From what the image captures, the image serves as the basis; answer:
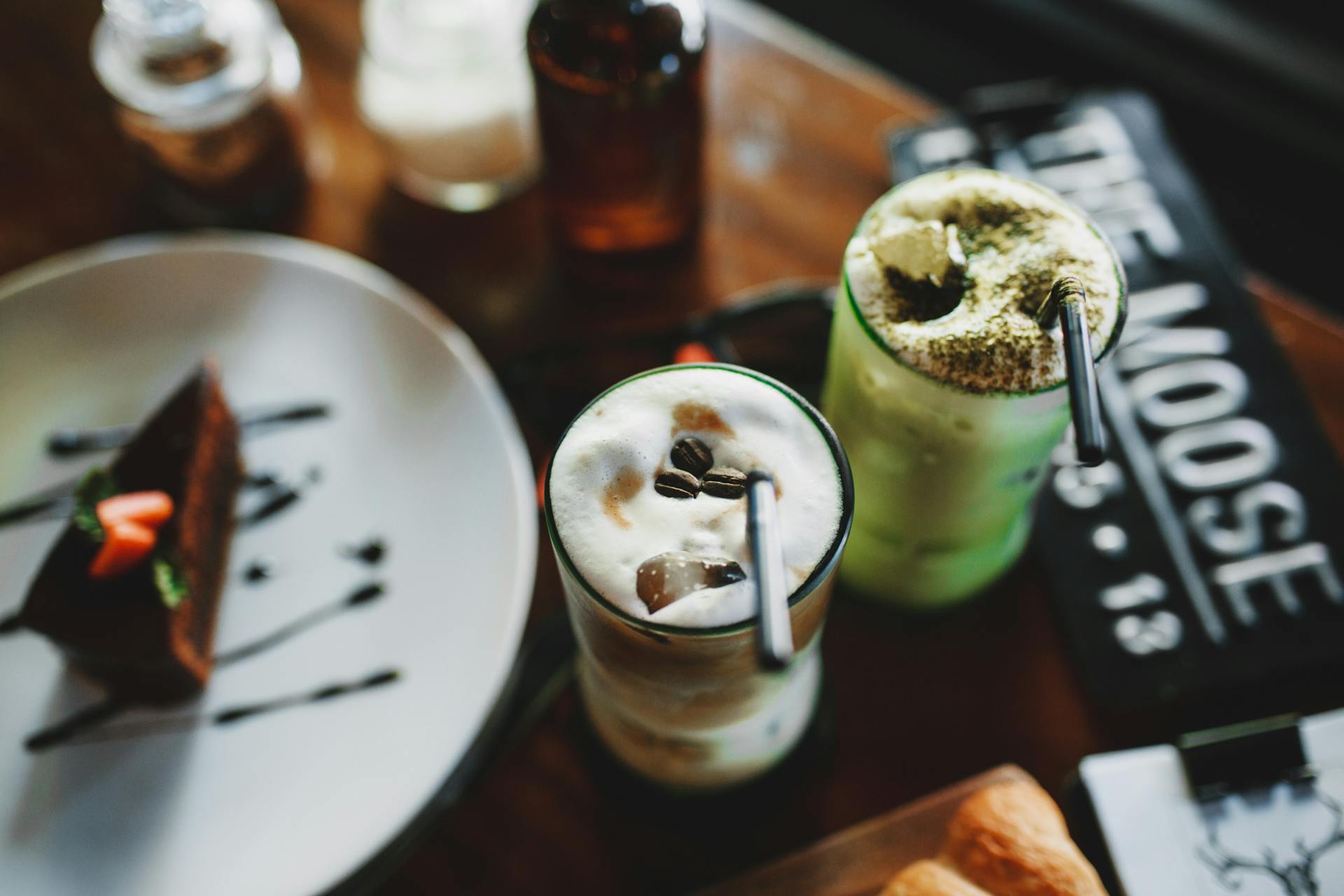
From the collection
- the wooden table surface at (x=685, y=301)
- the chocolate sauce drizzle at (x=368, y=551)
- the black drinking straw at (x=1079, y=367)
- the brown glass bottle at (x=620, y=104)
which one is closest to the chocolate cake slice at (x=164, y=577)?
the chocolate sauce drizzle at (x=368, y=551)

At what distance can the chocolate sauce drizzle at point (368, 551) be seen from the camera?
0.81 metres

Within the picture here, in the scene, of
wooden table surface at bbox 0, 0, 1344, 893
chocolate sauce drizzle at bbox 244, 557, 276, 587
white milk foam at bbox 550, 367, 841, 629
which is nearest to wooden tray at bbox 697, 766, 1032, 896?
wooden table surface at bbox 0, 0, 1344, 893

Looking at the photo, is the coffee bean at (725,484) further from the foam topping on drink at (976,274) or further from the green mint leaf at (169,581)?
the green mint leaf at (169,581)

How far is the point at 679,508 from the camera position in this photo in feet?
1.69

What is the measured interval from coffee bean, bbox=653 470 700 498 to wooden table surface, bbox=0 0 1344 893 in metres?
0.32

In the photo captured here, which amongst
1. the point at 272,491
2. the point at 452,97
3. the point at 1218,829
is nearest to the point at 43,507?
the point at 272,491

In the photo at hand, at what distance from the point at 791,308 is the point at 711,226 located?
0.60ft

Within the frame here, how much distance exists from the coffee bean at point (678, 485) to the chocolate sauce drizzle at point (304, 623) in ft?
1.23

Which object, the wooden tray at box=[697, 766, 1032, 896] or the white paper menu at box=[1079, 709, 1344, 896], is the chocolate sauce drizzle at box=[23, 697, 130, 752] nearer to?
the wooden tray at box=[697, 766, 1032, 896]

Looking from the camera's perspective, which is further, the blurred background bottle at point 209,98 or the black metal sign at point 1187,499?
the blurred background bottle at point 209,98

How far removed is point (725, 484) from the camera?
51cm

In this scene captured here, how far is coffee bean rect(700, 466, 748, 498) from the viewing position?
51 centimetres

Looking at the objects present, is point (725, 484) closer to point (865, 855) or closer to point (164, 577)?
point (865, 855)

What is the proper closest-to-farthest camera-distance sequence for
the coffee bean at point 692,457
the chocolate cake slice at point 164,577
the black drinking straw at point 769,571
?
1. the black drinking straw at point 769,571
2. the coffee bean at point 692,457
3. the chocolate cake slice at point 164,577
